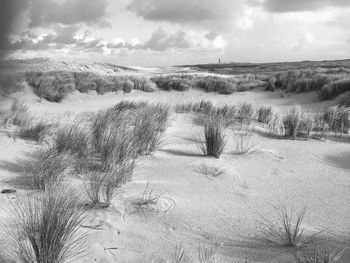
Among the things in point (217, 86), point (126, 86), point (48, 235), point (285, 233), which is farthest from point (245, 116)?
point (217, 86)

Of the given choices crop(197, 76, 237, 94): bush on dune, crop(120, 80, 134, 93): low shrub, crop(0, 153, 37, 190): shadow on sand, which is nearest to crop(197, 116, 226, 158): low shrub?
crop(0, 153, 37, 190): shadow on sand

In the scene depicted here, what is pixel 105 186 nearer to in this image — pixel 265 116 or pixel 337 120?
pixel 337 120

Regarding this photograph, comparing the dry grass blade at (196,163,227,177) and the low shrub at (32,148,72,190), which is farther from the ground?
the low shrub at (32,148,72,190)

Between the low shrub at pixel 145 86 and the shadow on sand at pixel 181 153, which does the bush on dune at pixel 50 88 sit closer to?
the low shrub at pixel 145 86

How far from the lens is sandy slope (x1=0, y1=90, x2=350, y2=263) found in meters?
1.94

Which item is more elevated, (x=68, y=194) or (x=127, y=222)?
(x=68, y=194)

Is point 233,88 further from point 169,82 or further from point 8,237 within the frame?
point 8,237

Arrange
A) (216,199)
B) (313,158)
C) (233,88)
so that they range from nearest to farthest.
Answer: (216,199), (313,158), (233,88)

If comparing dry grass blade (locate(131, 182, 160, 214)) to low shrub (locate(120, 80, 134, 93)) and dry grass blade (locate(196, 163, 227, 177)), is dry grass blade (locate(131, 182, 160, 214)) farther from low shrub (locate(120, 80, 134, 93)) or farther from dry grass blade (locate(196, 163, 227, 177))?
low shrub (locate(120, 80, 134, 93))

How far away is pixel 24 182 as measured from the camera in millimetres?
2723

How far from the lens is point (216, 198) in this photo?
8.87 feet

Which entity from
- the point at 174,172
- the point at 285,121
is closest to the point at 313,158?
the point at 285,121

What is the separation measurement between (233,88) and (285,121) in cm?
952

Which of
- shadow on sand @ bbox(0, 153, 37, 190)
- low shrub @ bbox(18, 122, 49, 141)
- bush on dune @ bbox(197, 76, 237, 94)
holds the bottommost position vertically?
bush on dune @ bbox(197, 76, 237, 94)
